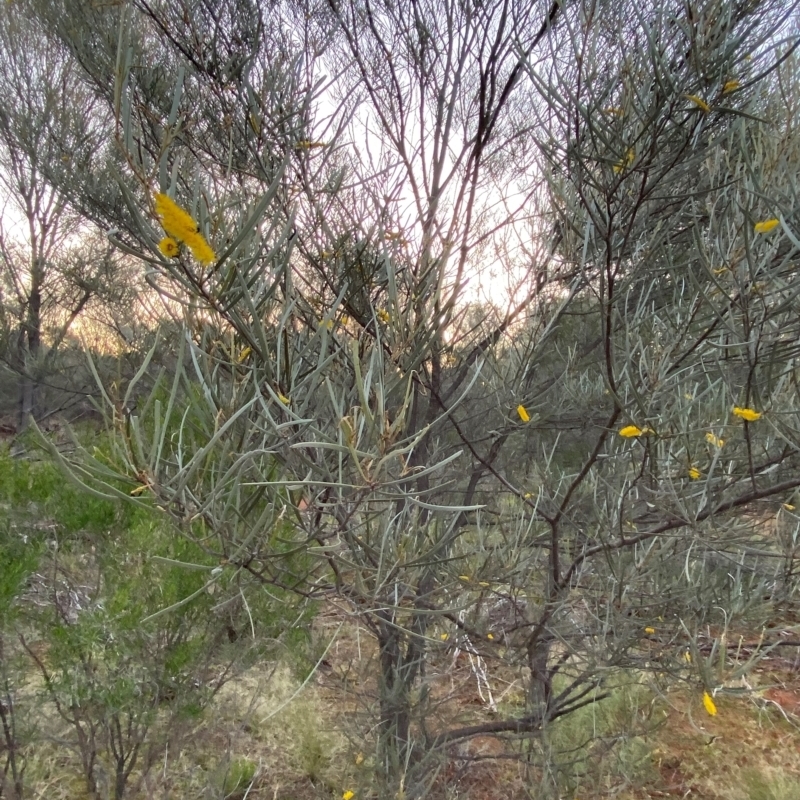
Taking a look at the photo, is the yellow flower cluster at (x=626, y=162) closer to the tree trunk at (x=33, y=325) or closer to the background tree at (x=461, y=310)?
the background tree at (x=461, y=310)

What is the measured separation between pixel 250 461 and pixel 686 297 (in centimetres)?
138

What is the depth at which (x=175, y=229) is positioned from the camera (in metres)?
0.47

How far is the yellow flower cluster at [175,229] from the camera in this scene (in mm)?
461

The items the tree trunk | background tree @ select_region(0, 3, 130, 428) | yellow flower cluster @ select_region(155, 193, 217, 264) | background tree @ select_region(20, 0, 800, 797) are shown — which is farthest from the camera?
the tree trunk

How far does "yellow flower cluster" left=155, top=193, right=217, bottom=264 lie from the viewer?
0.46m

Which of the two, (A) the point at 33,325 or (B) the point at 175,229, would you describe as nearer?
(B) the point at 175,229

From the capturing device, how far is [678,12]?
993 mm

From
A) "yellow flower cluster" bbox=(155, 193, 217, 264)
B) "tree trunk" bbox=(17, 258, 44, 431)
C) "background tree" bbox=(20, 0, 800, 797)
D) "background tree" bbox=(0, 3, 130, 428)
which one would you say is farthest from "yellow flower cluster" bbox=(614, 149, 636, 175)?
"tree trunk" bbox=(17, 258, 44, 431)

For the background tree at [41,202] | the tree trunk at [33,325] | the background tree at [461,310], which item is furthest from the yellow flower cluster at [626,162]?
the tree trunk at [33,325]

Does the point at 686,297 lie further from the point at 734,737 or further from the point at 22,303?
the point at 22,303

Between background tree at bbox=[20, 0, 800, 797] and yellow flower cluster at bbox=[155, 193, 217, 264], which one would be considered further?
background tree at bbox=[20, 0, 800, 797]

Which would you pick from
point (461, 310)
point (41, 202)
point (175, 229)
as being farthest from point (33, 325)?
point (175, 229)

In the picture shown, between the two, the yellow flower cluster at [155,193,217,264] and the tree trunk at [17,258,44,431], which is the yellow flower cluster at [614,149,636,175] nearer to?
the yellow flower cluster at [155,193,217,264]

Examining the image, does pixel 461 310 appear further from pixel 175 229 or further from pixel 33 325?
pixel 33 325
